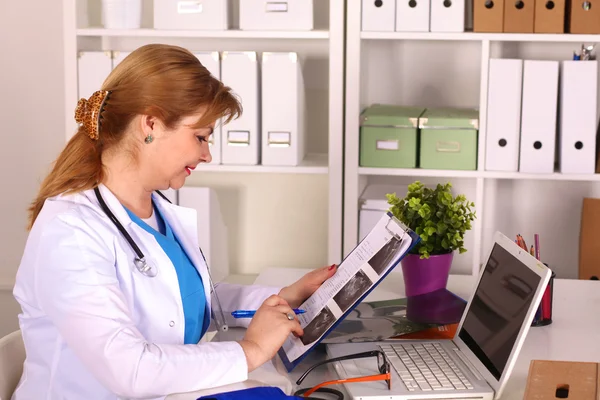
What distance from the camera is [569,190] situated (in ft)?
10.00

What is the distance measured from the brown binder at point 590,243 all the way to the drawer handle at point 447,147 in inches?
21.3

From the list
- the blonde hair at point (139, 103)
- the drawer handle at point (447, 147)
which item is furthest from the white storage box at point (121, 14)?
the blonde hair at point (139, 103)

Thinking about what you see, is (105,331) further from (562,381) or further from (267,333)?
(562,381)

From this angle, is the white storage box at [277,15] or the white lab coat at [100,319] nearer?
the white lab coat at [100,319]

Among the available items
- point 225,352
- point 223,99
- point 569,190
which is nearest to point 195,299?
point 225,352

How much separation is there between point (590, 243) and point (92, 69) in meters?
1.81

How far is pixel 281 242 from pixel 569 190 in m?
1.11

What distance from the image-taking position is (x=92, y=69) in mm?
2787

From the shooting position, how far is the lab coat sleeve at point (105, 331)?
1.33m

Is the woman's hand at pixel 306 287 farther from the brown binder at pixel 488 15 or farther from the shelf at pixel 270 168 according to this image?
the brown binder at pixel 488 15

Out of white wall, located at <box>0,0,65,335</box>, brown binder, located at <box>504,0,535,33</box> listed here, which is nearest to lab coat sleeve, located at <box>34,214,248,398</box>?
brown binder, located at <box>504,0,535,33</box>

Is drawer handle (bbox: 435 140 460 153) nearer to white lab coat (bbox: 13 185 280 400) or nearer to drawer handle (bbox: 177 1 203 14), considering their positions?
drawer handle (bbox: 177 1 203 14)

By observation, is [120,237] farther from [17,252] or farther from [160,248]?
[17,252]

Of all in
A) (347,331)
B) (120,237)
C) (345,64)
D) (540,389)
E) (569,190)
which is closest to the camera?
(540,389)
